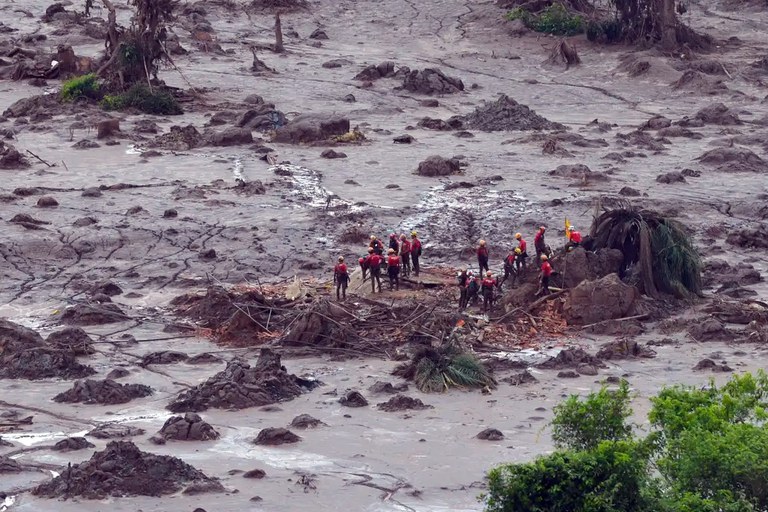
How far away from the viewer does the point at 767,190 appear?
2834cm

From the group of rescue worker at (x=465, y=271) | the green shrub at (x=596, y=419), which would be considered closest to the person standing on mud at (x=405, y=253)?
the group of rescue worker at (x=465, y=271)

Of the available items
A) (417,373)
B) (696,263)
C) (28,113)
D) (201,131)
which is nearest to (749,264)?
(696,263)

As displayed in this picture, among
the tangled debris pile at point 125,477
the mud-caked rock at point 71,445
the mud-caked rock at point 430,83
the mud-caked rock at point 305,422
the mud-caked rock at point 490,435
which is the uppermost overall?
the tangled debris pile at point 125,477

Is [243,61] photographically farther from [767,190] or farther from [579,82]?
[767,190]

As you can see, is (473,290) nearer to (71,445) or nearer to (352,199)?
(352,199)

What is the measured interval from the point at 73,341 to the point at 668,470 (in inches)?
400

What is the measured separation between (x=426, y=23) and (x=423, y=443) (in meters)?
35.5

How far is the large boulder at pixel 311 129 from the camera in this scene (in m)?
32.1

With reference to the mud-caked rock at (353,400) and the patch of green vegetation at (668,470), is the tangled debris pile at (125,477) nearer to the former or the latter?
the mud-caked rock at (353,400)

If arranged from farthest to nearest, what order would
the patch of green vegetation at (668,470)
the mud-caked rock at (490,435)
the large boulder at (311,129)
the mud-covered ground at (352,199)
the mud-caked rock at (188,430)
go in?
the large boulder at (311,129) → the mud-caked rock at (490,435) → the mud-caked rock at (188,430) → the mud-covered ground at (352,199) → the patch of green vegetation at (668,470)

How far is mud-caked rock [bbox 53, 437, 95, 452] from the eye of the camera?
1466cm

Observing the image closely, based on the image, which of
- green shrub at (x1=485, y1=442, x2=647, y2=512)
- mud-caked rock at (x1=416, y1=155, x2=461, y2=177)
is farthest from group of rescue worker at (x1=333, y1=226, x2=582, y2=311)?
green shrub at (x1=485, y1=442, x2=647, y2=512)

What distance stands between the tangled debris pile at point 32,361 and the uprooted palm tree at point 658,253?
828cm

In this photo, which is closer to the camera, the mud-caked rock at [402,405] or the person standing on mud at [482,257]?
the mud-caked rock at [402,405]
